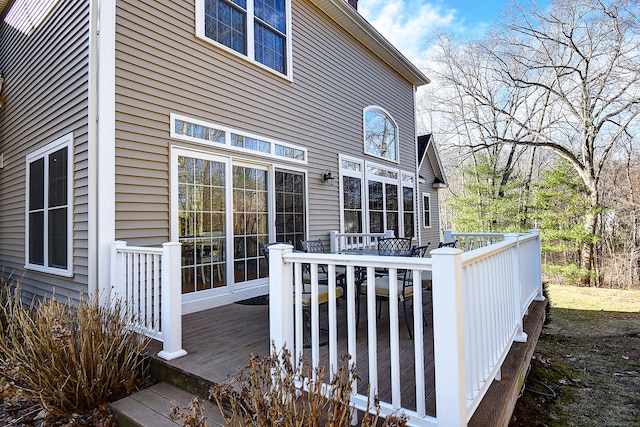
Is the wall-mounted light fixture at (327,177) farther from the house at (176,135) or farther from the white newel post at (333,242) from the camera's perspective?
the white newel post at (333,242)

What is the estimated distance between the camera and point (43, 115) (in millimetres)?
4633

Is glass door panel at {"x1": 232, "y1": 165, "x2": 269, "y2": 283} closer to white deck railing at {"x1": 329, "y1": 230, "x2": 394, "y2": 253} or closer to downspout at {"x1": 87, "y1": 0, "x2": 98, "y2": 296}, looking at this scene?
white deck railing at {"x1": 329, "y1": 230, "x2": 394, "y2": 253}

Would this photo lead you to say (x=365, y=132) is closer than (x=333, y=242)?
No

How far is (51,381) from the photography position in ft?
8.20

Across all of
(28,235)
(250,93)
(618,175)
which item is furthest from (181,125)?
(618,175)

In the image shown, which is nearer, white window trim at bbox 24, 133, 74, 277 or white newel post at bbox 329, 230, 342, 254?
white window trim at bbox 24, 133, 74, 277

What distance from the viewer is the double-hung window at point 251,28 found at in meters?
4.70

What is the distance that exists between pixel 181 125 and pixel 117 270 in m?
1.83

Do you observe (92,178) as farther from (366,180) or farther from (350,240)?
(366,180)

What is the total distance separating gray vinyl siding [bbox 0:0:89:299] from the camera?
3723 millimetres

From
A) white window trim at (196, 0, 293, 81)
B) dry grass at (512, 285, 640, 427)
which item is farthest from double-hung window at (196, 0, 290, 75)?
dry grass at (512, 285, 640, 427)

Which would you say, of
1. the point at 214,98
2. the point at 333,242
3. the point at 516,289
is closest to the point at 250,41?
the point at 214,98

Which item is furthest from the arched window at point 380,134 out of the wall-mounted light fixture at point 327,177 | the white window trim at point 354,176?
the wall-mounted light fixture at point 327,177

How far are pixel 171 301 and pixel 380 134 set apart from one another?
6.84 meters
